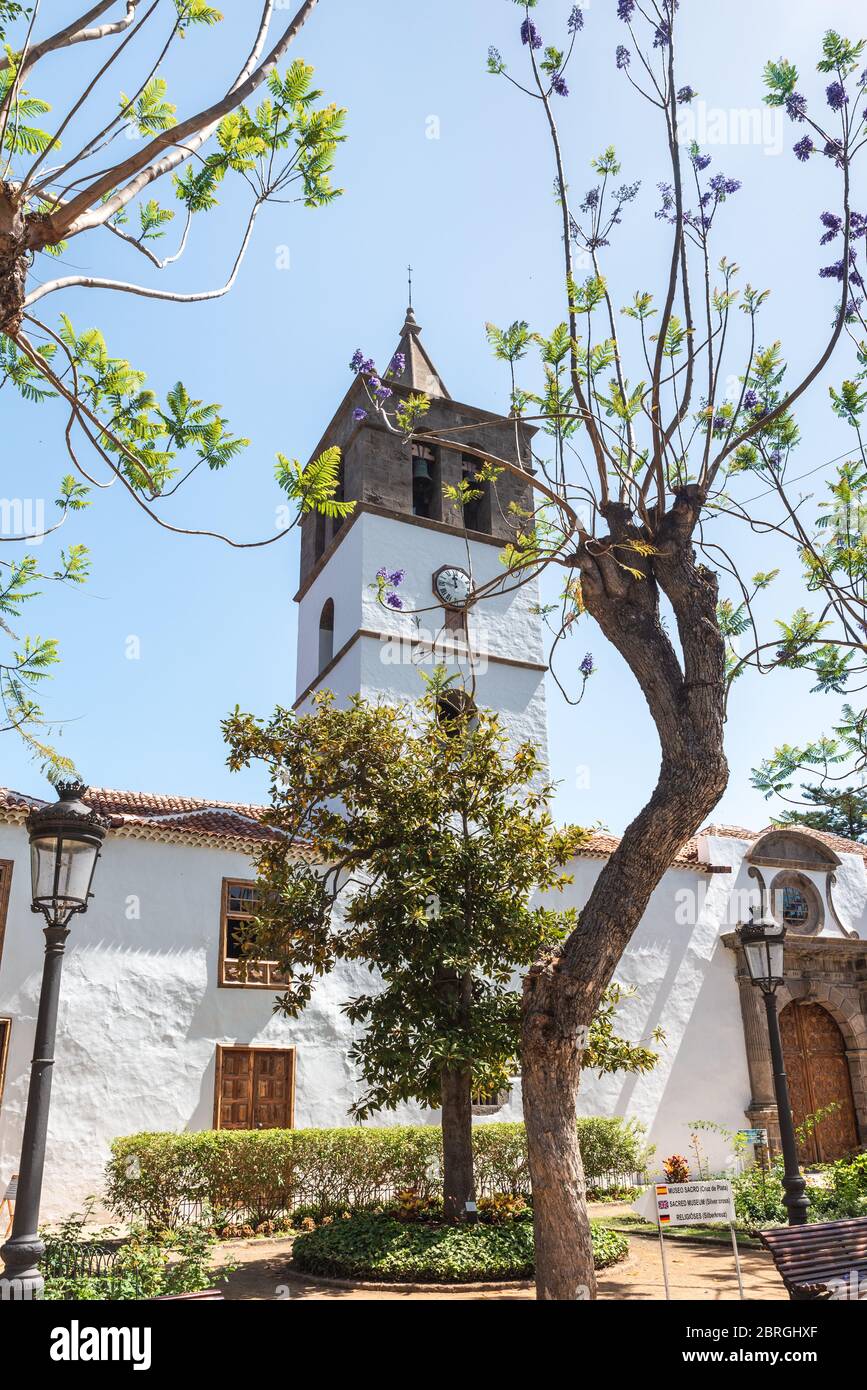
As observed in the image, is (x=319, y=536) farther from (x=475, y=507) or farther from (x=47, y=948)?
(x=47, y=948)

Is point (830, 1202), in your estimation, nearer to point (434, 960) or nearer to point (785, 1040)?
point (434, 960)

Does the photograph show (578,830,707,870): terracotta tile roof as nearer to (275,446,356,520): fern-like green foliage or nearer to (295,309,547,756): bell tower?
(295,309,547,756): bell tower

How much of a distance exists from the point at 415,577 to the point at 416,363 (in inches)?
232

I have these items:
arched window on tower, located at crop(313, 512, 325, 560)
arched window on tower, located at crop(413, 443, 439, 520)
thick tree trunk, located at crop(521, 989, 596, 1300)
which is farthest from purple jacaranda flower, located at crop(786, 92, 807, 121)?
arched window on tower, located at crop(313, 512, 325, 560)

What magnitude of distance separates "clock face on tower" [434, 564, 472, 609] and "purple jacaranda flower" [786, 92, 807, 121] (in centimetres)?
1283

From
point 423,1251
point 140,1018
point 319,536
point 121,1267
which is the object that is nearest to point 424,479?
point 319,536

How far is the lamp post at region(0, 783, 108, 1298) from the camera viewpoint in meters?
5.10

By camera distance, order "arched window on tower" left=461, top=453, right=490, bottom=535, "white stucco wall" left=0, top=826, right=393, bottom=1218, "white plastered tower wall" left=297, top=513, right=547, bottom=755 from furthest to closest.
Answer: "arched window on tower" left=461, top=453, right=490, bottom=535 < "white plastered tower wall" left=297, top=513, right=547, bottom=755 < "white stucco wall" left=0, top=826, right=393, bottom=1218

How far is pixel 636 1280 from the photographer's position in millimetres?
8781

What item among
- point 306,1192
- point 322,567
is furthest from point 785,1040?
point 322,567

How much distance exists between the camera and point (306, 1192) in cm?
1275

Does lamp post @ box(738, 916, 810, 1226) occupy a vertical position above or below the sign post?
above

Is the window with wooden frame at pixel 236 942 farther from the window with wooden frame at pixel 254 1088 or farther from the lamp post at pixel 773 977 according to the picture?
the lamp post at pixel 773 977
